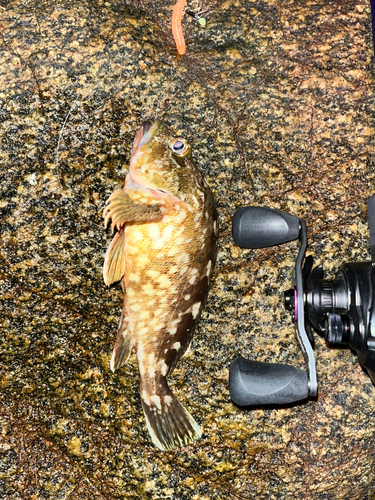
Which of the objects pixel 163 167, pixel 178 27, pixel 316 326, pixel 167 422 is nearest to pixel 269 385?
pixel 316 326

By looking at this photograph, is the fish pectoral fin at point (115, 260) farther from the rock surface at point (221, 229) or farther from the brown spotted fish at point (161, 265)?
the rock surface at point (221, 229)

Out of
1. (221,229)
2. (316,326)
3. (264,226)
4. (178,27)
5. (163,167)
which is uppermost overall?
(178,27)

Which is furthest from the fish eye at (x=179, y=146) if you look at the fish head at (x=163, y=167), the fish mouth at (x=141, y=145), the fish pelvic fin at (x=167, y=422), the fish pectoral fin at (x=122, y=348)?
the fish pelvic fin at (x=167, y=422)

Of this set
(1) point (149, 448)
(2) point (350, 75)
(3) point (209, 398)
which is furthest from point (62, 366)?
(2) point (350, 75)

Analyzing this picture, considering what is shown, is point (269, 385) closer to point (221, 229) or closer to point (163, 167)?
point (221, 229)

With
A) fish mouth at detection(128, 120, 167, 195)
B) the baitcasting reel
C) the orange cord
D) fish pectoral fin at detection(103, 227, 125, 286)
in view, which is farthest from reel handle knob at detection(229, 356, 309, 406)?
the orange cord

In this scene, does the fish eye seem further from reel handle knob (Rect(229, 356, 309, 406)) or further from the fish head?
reel handle knob (Rect(229, 356, 309, 406))

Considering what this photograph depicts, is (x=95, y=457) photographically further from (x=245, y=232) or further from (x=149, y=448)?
(x=245, y=232)
